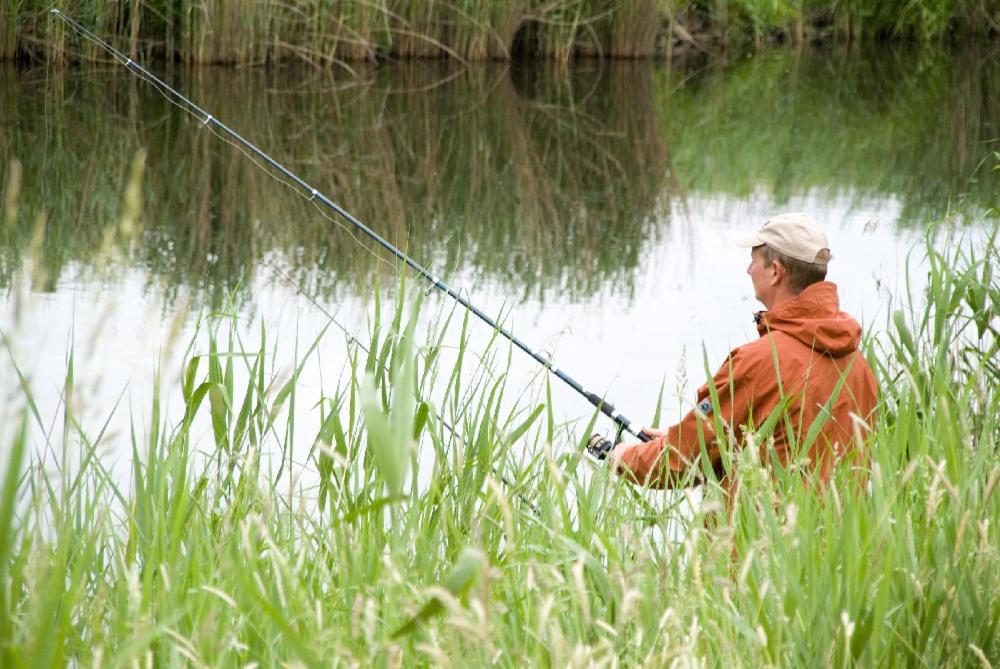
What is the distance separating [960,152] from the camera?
1038 cm

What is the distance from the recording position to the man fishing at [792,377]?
9.14 feet

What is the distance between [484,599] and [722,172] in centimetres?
875

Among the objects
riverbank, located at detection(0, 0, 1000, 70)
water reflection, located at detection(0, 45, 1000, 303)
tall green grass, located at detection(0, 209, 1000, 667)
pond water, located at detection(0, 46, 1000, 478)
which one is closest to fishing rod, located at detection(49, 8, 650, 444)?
pond water, located at detection(0, 46, 1000, 478)

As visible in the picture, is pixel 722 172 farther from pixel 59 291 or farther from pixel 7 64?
pixel 7 64

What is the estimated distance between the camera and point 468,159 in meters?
9.86

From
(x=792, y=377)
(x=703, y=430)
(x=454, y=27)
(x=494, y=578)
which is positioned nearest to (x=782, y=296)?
(x=792, y=377)

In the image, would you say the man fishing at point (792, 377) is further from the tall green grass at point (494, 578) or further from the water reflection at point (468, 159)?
the water reflection at point (468, 159)

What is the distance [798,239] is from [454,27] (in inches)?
465

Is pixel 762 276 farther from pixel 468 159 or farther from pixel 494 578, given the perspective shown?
pixel 468 159

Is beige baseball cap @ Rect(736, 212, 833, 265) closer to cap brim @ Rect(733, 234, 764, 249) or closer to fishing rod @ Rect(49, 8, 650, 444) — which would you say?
cap brim @ Rect(733, 234, 764, 249)

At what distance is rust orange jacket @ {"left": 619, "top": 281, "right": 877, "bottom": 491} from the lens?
2.79 metres

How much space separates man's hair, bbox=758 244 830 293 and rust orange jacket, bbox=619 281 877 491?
0.25ft

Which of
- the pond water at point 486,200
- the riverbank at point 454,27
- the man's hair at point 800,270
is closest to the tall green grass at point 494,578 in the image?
the pond water at point 486,200

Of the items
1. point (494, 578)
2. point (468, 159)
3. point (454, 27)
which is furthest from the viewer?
point (454, 27)
